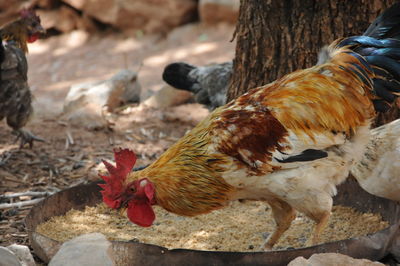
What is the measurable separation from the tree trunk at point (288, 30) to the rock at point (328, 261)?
2.10m

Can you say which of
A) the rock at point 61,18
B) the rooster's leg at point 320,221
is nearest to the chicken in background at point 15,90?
the rooster's leg at point 320,221

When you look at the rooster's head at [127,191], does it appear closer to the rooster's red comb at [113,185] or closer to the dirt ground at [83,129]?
the rooster's red comb at [113,185]

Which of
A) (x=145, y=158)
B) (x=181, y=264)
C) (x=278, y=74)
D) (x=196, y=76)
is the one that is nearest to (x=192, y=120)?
(x=196, y=76)

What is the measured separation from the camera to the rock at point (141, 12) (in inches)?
476

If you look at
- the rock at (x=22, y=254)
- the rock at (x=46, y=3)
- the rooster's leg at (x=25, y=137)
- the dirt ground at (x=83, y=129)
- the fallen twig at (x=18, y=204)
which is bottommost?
the dirt ground at (x=83, y=129)

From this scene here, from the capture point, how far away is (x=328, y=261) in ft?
10.0

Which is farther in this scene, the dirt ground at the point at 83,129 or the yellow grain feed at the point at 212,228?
the dirt ground at the point at 83,129

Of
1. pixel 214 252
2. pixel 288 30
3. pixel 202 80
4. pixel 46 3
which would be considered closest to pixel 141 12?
pixel 46 3

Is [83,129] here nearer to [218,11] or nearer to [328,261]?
[328,261]

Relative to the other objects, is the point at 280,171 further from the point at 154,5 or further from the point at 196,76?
the point at 154,5

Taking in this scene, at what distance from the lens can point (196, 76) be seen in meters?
7.05

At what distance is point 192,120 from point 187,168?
3.79 meters

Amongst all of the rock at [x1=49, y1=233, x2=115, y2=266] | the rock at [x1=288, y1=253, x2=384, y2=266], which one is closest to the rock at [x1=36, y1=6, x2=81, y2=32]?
the rock at [x1=49, y1=233, x2=115, y2=266]

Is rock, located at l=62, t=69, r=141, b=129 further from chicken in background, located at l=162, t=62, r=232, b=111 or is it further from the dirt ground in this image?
chicken in background, located at l=162, t=62, r=232, b=111
